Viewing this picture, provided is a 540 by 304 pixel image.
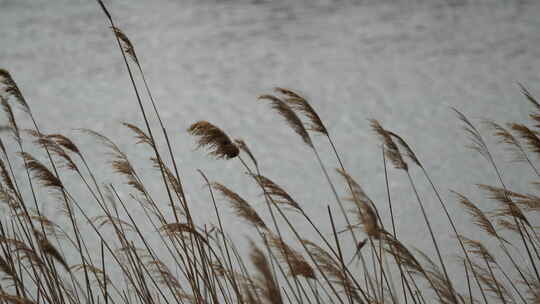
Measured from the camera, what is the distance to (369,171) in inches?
145

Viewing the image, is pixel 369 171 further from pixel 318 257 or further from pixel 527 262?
pixel 318 257

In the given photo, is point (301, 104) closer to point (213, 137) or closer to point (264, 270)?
point (213, 137)

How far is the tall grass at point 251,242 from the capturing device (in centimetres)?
106

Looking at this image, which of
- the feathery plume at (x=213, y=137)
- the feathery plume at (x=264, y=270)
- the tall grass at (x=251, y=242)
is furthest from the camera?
the tall grass at (x=251, y=242)

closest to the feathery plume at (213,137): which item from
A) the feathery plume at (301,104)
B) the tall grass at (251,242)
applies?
the tall grass at (251,242)

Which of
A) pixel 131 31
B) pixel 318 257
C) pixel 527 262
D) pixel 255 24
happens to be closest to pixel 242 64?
pixel 255 24

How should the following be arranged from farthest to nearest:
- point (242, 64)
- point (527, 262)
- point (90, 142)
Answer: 1. point (242, 64)
2. point (90, 142)
3. point (527, 262)

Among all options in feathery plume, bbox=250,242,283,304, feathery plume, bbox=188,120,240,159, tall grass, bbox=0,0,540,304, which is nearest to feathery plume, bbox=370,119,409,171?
tall grass, bbox=0,0,540,304

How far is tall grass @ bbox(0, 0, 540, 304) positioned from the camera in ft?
3.47

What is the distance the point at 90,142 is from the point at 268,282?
4181 millimetres

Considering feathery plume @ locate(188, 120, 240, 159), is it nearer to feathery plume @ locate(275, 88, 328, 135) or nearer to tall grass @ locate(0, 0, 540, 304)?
tall grass @ locate(0, 0, 540, 304)

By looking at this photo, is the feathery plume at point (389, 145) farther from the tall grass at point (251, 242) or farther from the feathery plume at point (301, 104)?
the feathery plume at point (301, 104)

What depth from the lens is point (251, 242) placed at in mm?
588

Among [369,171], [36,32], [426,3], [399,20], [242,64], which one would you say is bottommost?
[369,171]
